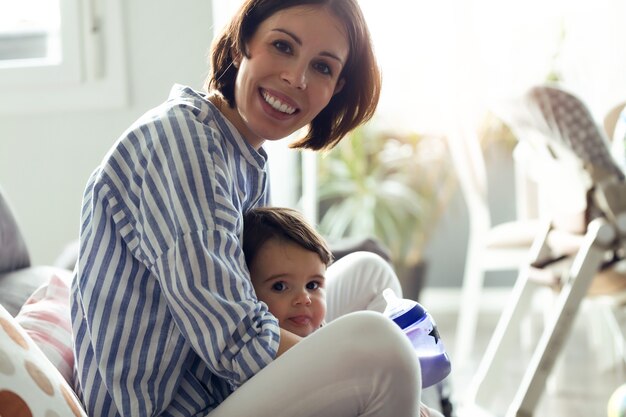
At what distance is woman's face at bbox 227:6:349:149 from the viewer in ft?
4.73

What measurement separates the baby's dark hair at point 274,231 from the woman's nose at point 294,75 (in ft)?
0.66

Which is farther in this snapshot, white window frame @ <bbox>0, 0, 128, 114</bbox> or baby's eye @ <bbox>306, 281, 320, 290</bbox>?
white window frame @ <bbox>0, 0, 128, 114</bbox>

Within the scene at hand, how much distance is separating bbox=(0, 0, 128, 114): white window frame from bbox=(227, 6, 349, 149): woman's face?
1450 mm

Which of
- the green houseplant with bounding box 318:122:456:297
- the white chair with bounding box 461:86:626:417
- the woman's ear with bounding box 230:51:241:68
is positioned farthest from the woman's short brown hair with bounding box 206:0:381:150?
the green houseplant with bounding box 318:122:456:297

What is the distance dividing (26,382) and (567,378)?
8.55 ft

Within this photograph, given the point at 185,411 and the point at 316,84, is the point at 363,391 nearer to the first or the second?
the point at 185,411

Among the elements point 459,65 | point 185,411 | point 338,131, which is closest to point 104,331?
point 185,411

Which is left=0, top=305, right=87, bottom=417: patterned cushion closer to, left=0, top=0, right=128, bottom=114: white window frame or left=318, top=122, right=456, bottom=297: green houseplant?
left=0, top=0, right=128, bottom=114: white window frame

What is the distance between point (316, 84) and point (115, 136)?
1511 millimetres

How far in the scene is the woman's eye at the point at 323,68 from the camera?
1484 mm

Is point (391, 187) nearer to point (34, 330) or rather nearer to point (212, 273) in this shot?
point (34, 330)

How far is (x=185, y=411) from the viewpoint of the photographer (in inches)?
52.3

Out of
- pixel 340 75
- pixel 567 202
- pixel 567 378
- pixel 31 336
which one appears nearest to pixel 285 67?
pixel 340 75

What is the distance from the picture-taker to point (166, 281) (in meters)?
1.22
